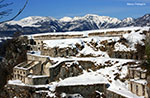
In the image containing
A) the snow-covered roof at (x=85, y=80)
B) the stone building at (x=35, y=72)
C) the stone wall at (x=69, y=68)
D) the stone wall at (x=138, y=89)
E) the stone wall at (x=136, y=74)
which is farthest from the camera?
the stone wall at (x=69, y=68)

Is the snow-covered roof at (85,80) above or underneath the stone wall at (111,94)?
above

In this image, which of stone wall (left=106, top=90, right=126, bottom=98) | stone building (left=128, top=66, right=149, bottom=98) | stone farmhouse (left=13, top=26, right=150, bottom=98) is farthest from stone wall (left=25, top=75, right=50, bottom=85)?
stone building (left=128, top=66, right=149, bottom=98)

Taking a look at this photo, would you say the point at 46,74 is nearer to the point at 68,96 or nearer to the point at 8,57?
the point at 68,96

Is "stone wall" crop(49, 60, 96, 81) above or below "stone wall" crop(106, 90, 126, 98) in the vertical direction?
above

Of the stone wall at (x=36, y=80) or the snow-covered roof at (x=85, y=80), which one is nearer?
the snow-covered roof at (x=85, y=80)

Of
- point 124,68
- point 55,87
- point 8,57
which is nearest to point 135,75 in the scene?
point 124,68

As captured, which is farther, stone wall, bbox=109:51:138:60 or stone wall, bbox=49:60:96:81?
stone wall, bbox=109:51:138:60

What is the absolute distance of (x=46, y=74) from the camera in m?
27.9

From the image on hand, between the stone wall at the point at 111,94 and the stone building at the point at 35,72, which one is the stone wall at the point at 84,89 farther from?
the stone building at the point at 35,72

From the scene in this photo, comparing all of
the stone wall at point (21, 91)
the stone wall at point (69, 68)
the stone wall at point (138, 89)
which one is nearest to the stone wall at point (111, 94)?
the stone wall at point (138, 89)

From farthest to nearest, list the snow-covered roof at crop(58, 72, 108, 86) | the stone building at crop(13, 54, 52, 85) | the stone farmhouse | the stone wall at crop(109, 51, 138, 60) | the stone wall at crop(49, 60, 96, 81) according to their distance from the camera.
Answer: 1. the stone wall at crop(109, 51, 138, 60)
2. the stone wall at crop(49, 60, 96, 81)
3. the stone building at crop(13, 54, 52, 85)
4. the snow-covered roof at crop(58, 72, 108, 86)
5. the stone farmhouse

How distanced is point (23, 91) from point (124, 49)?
1399cm

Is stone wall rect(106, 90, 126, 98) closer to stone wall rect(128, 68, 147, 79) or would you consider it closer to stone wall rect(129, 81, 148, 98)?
stone wall rect(129, 81, 148, 98)

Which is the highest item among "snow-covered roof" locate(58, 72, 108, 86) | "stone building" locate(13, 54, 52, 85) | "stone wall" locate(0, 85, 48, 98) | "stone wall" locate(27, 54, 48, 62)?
"stone wall" locate(27, 54, 48, 62)
